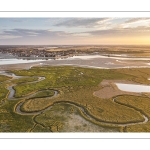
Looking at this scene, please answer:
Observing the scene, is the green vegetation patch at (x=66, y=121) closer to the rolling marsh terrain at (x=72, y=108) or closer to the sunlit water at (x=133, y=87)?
the rolling marsh terrain at (x=72, y=108)

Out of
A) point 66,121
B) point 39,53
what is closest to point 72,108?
point 66,121

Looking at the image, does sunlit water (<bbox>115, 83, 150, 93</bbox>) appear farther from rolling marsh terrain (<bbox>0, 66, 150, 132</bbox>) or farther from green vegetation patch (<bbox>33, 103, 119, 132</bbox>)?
green vegetation patch (<bbox>33, 103, 119, 132</bbox>)

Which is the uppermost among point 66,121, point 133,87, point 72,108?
point 133,87

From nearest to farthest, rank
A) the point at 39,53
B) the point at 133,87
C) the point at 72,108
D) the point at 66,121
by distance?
1. the point at 66,121
2. the point at 72,108
3. the point at 133,87
4. the point at 39,53

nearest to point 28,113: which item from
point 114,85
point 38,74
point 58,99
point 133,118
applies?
point 58,99

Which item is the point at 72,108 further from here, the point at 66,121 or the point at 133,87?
the point at 133,87

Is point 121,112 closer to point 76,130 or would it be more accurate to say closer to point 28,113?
point 76,130

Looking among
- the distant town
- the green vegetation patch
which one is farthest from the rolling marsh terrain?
the distant town
